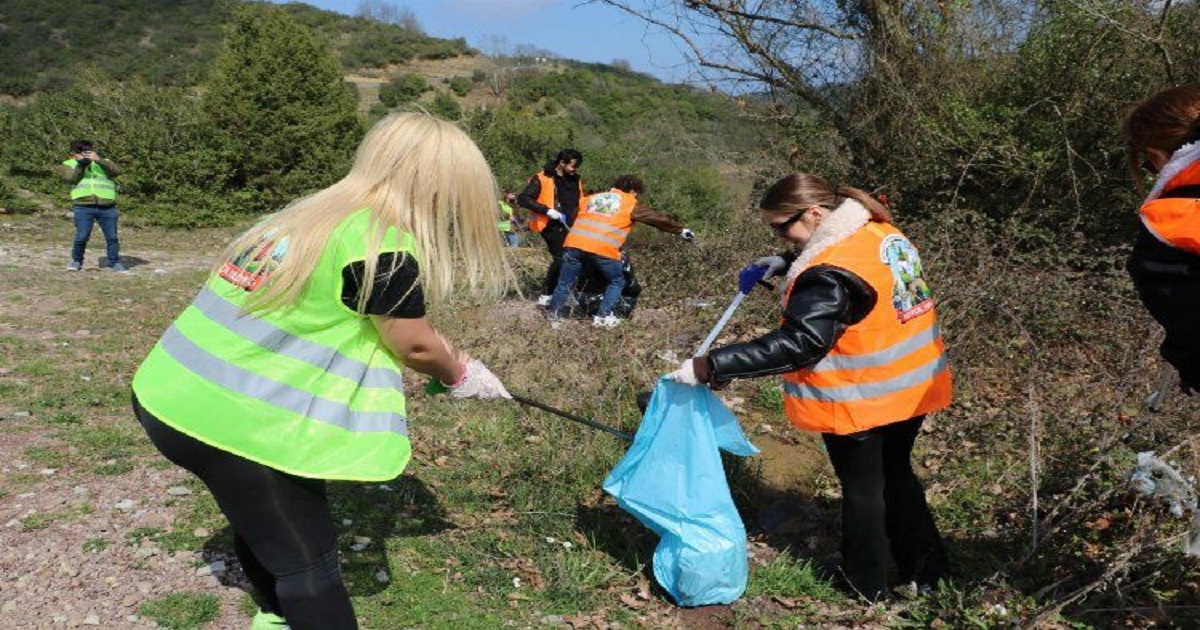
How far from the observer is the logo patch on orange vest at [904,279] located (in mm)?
2486

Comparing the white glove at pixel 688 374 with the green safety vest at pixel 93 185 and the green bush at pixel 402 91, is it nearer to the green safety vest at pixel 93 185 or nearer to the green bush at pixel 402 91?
the green safety vest at pixel 93 185

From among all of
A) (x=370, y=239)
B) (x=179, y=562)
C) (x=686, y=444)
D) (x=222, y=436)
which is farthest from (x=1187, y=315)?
(x=179, y=562)

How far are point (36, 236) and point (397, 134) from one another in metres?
12.6

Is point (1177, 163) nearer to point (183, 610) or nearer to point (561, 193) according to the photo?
point (183, 610)

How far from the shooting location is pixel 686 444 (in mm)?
2785

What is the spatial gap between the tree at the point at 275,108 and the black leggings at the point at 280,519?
15.5m

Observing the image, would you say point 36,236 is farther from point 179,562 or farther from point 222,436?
point 222,436

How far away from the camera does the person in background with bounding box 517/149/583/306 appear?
7.88m

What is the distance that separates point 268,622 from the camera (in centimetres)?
244

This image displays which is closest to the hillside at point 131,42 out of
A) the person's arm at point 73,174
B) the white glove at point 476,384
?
the person's arm at point 73,174

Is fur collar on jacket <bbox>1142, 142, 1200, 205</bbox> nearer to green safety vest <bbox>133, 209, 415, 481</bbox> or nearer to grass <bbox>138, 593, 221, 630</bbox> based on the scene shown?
green safety vest <bbox>133, 209, 415, 481</bbox>

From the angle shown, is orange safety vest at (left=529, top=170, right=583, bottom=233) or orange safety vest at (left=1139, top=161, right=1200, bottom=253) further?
orange safety vest at (left=529, top=170, right=583, bottom=233)

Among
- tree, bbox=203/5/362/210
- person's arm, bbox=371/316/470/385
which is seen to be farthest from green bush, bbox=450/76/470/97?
person's arm, bbox=371/316/470/385

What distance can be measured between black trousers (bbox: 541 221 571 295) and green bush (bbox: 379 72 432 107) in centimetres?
2815
